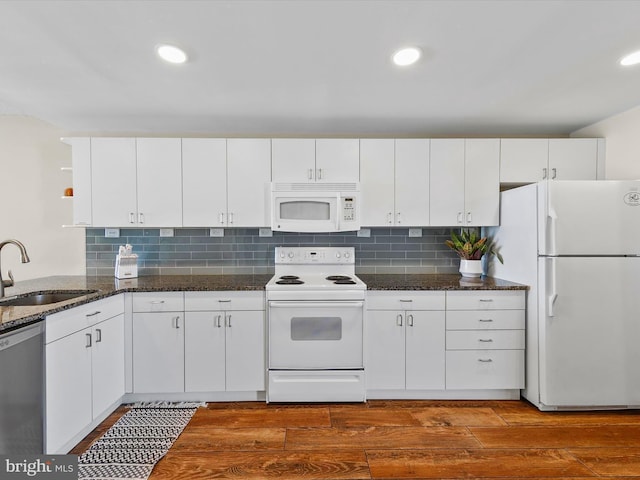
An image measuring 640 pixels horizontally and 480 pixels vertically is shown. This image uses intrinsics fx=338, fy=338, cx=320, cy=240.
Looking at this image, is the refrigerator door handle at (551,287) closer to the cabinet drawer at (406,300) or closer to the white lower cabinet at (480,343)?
the white lower cabinet at (480,343)

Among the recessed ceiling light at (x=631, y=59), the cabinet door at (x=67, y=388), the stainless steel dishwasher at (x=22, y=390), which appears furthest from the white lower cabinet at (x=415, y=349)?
the stainless steel dishwasher at (x=22, y=390)

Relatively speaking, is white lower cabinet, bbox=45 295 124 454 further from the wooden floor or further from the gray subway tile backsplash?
the gray subway tile backsplash

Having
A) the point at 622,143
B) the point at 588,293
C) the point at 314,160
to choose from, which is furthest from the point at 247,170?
the point at 622,143

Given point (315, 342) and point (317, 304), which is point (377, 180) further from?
point (315, 342)

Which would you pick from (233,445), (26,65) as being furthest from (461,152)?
(26,65)

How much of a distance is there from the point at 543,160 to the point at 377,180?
1444mm

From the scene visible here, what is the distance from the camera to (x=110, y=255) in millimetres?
3172

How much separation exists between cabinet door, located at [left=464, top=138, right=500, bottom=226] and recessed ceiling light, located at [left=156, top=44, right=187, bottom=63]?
2298 millimetres

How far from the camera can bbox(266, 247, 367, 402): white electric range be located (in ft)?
8.30

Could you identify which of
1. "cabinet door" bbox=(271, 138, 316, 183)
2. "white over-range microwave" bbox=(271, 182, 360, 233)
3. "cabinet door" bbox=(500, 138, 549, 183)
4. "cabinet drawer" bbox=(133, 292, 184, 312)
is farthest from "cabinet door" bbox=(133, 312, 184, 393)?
"cabinet door" bbox=(500, 138, 549, 183)

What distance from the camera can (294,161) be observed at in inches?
114

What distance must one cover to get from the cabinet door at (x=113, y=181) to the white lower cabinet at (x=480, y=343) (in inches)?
109

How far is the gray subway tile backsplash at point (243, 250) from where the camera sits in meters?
3.17

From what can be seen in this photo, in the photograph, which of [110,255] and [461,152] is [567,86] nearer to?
[461,152]
